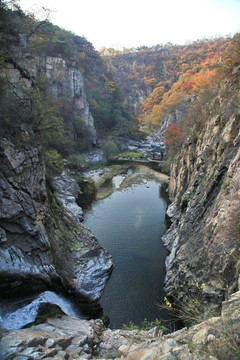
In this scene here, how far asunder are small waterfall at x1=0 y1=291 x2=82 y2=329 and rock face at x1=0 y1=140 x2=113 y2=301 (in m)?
0.61

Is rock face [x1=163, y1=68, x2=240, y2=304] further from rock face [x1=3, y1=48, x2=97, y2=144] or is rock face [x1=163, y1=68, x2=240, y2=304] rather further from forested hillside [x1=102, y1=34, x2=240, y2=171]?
forested hillside [x1=102, y1=34, x2=240, y2=171]

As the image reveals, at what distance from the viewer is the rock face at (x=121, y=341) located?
4.05 meters

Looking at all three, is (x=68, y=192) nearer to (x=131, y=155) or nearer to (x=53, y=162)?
(x=53, y=162)

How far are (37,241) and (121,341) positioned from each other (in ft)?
19.8

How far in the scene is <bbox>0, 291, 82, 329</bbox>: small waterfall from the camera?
817cm

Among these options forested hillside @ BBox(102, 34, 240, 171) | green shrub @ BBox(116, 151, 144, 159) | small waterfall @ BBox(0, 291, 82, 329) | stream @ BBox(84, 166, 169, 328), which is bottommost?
stream @ BBox(84, 166, 169, 328)

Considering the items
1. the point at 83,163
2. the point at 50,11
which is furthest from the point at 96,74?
the point at 50,11

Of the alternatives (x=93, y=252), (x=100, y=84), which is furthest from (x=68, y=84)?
(x=93, y=252)

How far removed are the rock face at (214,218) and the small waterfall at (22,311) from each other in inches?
254

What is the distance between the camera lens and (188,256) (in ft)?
39.8

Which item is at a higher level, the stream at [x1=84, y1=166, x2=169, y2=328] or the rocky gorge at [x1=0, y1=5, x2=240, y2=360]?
the rocky gorge at [x1=0, y1=5, x2=240, y2=360]

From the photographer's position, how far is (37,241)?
11234 millimetres

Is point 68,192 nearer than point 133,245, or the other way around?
point 133,245

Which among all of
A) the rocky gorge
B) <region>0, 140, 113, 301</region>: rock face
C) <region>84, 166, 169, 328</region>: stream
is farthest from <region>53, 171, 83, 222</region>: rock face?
<region>0, 140, 113, 301</region>: rock face
